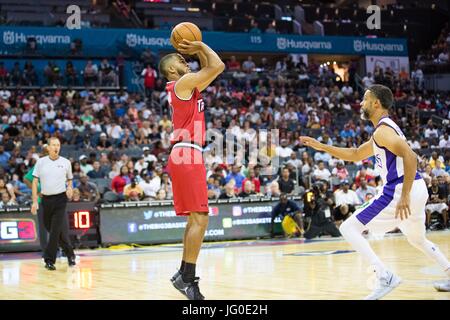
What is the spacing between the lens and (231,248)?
15.7 meters

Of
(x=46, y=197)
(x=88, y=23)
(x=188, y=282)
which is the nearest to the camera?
(x=188, y=282)

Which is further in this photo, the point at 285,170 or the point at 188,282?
the point at 285,170

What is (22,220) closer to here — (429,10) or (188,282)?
(188,282)

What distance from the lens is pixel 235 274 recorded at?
392 inches

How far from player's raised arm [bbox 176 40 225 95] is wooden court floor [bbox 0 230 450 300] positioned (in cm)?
204

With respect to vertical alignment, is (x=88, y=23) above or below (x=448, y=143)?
above

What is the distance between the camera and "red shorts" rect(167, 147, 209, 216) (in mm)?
7141

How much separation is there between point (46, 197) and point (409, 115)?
22.0 meters

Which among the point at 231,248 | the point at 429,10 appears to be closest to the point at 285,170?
the point at 231,248

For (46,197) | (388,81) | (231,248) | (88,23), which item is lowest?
(231,248)

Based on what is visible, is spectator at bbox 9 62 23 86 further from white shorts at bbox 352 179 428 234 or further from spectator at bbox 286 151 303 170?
white shorts at bbox 352 179 428 234

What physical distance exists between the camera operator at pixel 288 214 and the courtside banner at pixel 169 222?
0.94ft

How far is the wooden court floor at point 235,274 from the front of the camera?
7871 mm

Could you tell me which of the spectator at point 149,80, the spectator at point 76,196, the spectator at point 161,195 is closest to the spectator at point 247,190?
the spectator at point 161,195
